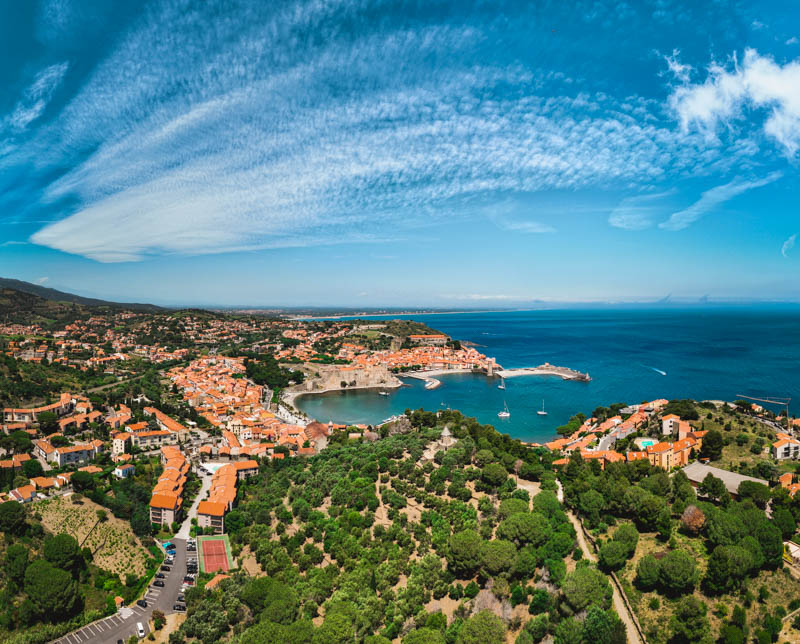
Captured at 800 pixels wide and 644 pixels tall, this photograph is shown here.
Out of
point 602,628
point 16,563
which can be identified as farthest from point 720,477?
point 16,563

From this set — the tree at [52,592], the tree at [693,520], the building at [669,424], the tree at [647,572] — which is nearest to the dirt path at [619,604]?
the tree at [647,572]

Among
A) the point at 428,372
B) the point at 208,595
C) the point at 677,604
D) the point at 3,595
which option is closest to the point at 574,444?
the point at 677,604

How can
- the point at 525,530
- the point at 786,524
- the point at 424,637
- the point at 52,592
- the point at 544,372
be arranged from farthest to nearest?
the point at 544,372 → the point at 525,530 → the point at 786,524 → the point at 52,592 → the point at 424,637

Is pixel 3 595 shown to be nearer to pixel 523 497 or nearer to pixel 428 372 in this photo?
pixel 523 497

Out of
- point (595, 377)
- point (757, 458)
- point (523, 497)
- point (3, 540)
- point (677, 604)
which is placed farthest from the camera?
point (595, 377)

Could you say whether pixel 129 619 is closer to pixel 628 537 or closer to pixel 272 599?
pixel 272 599

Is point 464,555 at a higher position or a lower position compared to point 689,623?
higher
